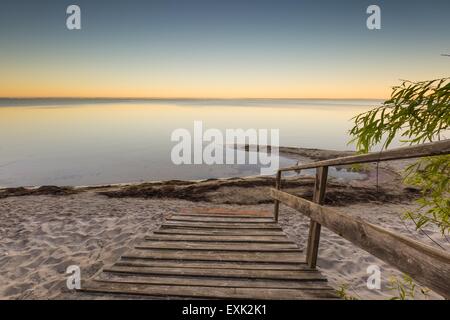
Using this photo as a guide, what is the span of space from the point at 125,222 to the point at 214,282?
5358mm

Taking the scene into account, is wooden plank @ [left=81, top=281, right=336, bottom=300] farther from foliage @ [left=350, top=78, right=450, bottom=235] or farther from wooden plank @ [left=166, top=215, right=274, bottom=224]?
wooden plank @ [left=166, top=215, right=274, bottom=224]

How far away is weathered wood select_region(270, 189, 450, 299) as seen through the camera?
152cm

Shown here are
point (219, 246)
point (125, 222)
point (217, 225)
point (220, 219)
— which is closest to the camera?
point (219, 246)

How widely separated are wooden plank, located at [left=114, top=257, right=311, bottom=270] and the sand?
3.33ft

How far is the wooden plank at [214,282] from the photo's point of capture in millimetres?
3238

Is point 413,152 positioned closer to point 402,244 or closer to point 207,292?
point 402,244

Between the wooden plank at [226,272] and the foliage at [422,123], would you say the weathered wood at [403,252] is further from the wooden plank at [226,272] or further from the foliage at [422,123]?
the wooden plank at [226,272]

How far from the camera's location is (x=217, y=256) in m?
4.05

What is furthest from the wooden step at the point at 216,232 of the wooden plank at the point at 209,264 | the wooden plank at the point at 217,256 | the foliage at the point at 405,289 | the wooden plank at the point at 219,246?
the foliage at the point at 405,289

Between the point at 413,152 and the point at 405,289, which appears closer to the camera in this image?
the point at 413,152

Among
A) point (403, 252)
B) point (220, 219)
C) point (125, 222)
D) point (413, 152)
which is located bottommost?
point (125, 222)

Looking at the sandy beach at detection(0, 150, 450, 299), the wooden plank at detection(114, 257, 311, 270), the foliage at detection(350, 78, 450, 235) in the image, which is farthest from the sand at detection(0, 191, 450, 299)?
the foliage at detection(350, 78, 450, 235)

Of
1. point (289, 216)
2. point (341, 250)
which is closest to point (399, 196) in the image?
point (289, 216)

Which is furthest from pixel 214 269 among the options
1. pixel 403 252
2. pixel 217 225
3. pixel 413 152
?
pixel 413 152
